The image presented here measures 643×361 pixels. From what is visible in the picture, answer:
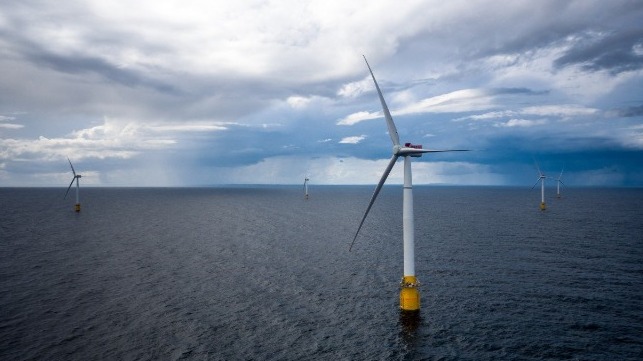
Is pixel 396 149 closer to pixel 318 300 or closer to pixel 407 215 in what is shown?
pixel 407 215

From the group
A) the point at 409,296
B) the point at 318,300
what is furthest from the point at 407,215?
the point at 318,300

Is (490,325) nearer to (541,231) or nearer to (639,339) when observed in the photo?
(639,339)

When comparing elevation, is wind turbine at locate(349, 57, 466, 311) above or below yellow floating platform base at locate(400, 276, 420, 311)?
above

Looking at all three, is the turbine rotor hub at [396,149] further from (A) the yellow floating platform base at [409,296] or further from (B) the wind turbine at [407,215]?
(A) the yellow floating platform base at [409,296]

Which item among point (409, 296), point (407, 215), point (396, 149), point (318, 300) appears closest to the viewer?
point (407, 215)

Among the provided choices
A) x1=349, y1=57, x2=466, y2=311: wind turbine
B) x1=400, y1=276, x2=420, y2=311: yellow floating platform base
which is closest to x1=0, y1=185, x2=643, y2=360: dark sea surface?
x1=400, y1=276, x2=420, y2=311: yellow floating platform base

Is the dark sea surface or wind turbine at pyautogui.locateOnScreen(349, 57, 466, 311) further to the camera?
wind turbine at pyautogui.locateOnScreen(349, 57, 466, 311)

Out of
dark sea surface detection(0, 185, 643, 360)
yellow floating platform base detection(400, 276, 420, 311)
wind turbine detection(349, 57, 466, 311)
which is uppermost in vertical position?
wind turbine detection(349, 57, 466, 311)

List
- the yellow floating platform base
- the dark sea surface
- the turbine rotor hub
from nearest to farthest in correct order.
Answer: the dark sea surface, the turbine rotor hub, the yellow floating platform base

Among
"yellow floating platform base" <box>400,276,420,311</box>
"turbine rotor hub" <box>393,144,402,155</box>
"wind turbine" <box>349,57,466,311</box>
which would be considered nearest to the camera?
"wind turbine" <box>349,57,466,311</box>

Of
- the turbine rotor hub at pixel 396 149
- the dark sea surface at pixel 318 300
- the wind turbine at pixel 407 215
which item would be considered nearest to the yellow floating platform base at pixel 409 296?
the wind turbine at pixel 407 215

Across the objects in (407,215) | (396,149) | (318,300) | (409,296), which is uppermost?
(396,149)

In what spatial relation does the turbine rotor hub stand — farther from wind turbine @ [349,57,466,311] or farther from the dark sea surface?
the dark sea surface
